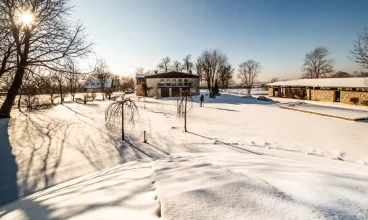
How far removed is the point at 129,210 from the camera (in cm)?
241

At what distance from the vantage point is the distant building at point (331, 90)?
2427 cm

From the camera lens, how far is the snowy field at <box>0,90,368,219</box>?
7.70 feet

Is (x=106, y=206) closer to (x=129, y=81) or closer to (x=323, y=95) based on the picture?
(x=323, y=95)

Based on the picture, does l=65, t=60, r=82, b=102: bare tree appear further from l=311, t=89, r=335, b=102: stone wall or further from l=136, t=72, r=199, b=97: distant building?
l=311, t=89, r=335, b=102: stone wall

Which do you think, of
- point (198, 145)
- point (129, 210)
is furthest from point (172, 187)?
point (198, 145)

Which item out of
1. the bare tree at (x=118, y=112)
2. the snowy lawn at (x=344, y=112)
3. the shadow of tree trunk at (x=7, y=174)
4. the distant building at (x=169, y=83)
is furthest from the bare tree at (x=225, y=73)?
the shadow of tree trunk at (x=7, y=174)

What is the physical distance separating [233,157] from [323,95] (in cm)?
3169

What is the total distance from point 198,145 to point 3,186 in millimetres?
6764

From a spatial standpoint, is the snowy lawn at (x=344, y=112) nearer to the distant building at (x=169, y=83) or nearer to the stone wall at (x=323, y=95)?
the stone wall at (x=323, y=95)

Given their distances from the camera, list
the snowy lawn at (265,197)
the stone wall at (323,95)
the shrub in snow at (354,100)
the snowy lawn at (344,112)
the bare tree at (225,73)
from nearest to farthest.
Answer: the snowy lawn at (265,197) < the snowy lawn at (344,112) < the shrub in snow at (354,100) < the stone wall at (323,95) < the bare tree at (225,73)

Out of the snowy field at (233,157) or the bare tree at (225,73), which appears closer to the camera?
the snowy field at (233,157)

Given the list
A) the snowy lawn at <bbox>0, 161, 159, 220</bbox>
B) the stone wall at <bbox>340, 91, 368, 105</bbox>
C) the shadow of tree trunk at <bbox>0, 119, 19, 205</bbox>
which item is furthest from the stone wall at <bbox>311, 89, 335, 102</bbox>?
the shadow of tree trunk at <bbox>0, 119, 19, 205</bbox>

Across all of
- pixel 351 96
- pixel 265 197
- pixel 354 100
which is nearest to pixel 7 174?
pixel 265 197

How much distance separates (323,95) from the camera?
29531mm
